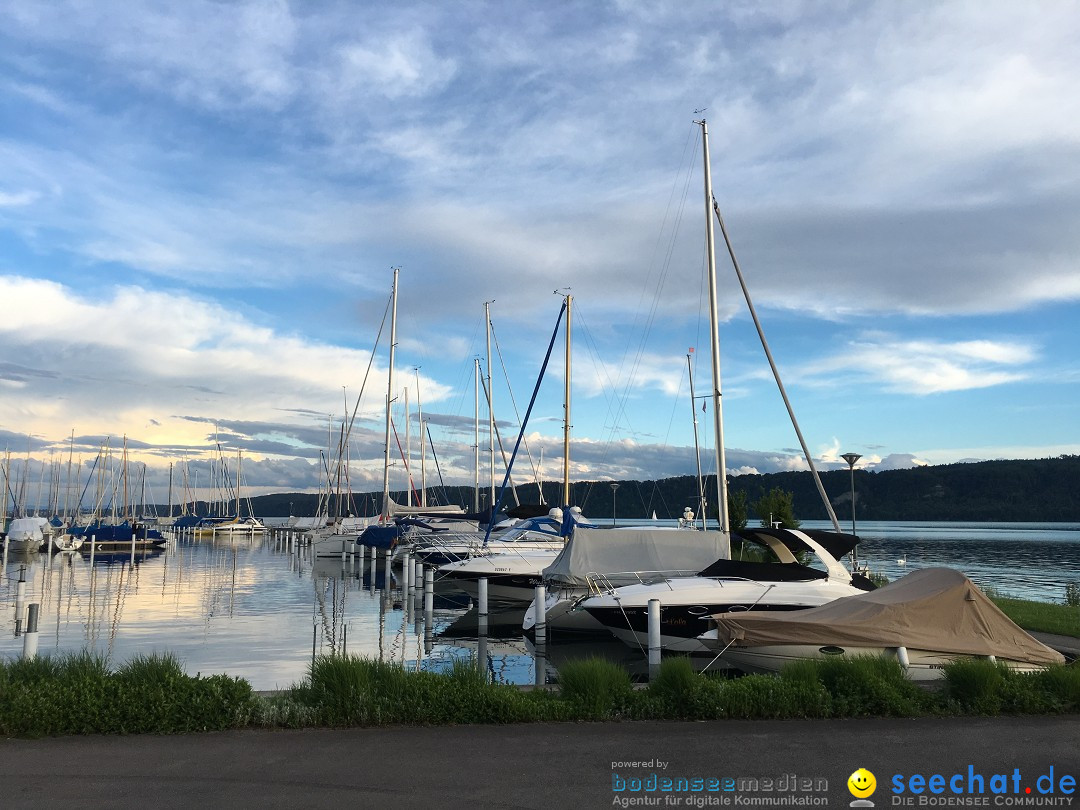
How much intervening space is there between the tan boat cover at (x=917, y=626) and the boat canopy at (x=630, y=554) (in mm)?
7513

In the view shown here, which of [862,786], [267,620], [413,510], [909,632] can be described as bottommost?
[267,620]

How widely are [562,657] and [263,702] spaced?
9944 mm

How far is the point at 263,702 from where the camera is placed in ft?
30.7

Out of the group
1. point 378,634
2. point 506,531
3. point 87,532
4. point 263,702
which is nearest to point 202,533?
point 87,532

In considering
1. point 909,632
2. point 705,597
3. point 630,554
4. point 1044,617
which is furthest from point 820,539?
point 909,632

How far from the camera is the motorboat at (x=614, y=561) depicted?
20.8 m

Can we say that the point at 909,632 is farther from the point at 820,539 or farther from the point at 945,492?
the point at 945,492

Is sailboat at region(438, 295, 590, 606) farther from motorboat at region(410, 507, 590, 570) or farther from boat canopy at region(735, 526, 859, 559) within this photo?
boat canopy at region(735, 526, 859, 559)

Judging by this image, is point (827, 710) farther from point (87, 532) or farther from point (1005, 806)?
point (87, 532)

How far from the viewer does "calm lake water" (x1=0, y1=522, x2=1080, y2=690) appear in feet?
58.6

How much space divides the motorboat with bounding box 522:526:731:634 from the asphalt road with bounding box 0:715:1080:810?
1114 cm

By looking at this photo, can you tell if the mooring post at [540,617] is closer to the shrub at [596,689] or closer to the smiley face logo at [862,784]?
the shrub at [596,689]

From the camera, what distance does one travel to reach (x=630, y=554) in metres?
21.8

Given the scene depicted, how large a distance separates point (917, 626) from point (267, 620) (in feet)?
58.2
